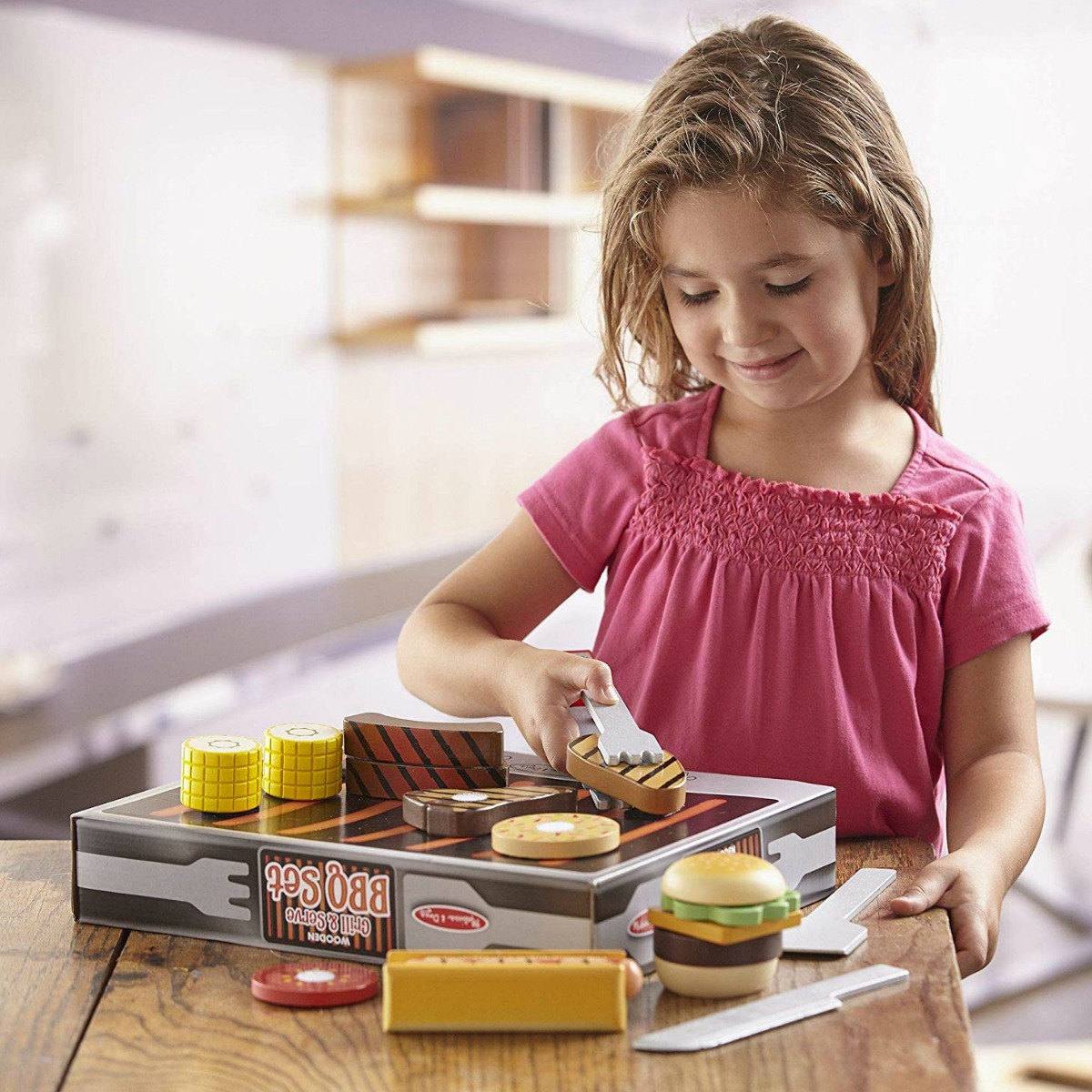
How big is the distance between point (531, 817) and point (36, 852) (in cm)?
40

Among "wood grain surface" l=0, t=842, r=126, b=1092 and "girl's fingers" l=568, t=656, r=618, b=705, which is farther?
"girl's fingers" l=568, t=656, r=618, b=705

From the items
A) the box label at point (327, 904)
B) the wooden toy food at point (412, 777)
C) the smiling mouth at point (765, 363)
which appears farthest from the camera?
the smiling mouth at point (765, 363)

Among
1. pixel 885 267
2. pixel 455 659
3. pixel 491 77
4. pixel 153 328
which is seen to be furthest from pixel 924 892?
pixel 491 77

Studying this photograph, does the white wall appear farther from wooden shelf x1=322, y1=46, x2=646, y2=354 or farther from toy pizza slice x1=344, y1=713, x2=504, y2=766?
toy pizza slice x1=344, y1=713, x2=504, y2=766

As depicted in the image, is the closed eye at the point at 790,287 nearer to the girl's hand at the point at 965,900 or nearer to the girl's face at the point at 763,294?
the girl's face at the point at 763,294

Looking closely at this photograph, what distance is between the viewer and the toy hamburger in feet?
2.26

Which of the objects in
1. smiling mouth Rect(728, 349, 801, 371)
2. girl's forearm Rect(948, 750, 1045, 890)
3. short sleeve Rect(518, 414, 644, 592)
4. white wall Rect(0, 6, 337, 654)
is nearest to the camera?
girl's forearm Rect(948, 750, 1045, 890)

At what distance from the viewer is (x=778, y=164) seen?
1036 millimetres

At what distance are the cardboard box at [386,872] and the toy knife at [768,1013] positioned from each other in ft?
0.18

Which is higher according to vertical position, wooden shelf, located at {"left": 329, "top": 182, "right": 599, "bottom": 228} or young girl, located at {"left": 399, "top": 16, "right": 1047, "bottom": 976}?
wooden shelf, located at {"left": 329, "top": 182, "right": 599, "bottom": 228}

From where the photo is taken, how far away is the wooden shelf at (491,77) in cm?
326

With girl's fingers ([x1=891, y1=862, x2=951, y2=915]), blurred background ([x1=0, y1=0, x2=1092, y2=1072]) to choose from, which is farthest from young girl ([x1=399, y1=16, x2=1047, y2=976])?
blurred background ([x1=0, y1=0, x2=1092, y2=1072])

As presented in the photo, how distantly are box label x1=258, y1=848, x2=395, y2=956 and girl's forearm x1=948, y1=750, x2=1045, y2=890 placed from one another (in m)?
0.39

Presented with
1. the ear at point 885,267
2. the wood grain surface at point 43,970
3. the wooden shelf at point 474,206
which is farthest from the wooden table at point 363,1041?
the wooden shelf at point 474,206
